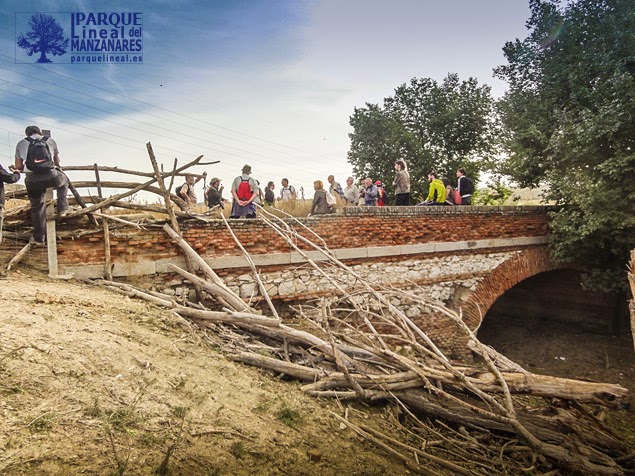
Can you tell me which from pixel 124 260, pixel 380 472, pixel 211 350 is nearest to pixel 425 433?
pixel 380 472

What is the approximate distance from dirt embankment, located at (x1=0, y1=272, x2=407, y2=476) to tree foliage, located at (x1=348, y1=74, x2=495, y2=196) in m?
18.9

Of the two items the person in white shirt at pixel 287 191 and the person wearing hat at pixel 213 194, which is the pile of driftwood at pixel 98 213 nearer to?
the person wearing hat at pixel 213 194

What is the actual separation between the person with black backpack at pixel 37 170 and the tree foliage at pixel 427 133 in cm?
1842

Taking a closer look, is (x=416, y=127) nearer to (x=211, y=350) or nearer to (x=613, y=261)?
(x=613, y=261)

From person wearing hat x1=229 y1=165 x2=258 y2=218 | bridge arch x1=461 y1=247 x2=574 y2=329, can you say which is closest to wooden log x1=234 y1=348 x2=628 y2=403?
person wearing hat x1=229 y1=165 x2=258 y2=218

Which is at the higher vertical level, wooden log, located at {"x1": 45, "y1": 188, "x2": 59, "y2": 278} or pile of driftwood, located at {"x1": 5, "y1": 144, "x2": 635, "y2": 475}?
wooden log, located at {"x1": 45, "y1": 188, "x2": 59, "y2": 278}

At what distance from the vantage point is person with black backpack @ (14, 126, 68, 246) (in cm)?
564

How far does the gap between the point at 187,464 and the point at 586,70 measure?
12.0 meters

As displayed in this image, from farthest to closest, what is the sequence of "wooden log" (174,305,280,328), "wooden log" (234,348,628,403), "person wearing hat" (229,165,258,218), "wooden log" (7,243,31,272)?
"person wearing hat" (229,165,258,218)
"wooden log" (7,243,31,272)
"wooden log" (174,305,280,328)
"wooden log" (234,348,628,403)

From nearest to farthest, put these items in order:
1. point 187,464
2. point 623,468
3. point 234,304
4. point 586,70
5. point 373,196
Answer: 1. point 187,464
2. point 623,468
3. point 234,304
4. point 586,70
5. point 373,196

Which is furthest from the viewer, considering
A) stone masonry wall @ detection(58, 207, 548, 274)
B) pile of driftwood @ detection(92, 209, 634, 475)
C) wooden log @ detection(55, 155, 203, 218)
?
stone masonry wall @ detection(58, 207, 548, 274)

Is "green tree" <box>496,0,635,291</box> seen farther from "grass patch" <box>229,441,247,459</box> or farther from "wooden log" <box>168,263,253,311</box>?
"grass patch" <box>229,441,247,459</box>

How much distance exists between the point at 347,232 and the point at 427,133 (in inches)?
676

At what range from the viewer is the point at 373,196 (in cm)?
1256
